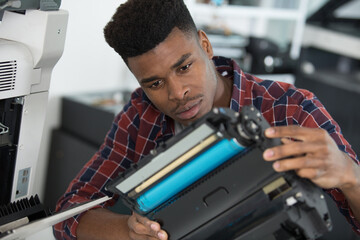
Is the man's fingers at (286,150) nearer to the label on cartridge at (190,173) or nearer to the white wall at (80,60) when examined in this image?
the label on cartridge at (190,173)

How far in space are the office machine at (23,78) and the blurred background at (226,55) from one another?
5.06ft

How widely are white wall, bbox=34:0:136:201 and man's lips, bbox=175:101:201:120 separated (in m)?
1.88

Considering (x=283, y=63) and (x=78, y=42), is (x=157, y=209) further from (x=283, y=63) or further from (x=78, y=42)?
(x=283, y=63)

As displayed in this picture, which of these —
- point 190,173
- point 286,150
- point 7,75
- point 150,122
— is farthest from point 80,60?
point 286,150

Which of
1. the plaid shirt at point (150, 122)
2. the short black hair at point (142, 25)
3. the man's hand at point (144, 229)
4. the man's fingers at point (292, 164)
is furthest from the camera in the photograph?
the plaid shirt at point (150, 122)

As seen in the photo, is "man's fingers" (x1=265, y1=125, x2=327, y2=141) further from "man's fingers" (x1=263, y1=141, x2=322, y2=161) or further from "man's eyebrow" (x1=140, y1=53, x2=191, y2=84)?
"man's eyebrow" (x1=140, y1=53, x2=191, y2=84)

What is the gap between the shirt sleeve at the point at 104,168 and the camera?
4.74 ft

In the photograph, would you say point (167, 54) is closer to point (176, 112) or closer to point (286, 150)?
point (176, 112)

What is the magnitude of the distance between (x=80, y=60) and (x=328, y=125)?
211 centimetres

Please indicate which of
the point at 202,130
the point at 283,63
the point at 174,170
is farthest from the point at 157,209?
the point at 283,63

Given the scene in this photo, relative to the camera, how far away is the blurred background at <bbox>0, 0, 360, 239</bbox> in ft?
9.96

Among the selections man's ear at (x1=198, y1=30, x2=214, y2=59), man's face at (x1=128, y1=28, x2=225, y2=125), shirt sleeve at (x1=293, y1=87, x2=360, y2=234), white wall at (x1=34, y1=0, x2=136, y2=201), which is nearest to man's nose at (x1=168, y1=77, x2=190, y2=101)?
man's face at (x1=128, y1=28, x2=225, y2=125)

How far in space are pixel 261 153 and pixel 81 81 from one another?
2386mm

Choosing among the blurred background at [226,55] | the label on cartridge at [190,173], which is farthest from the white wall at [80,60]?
the label on cartridge at [190,173]
